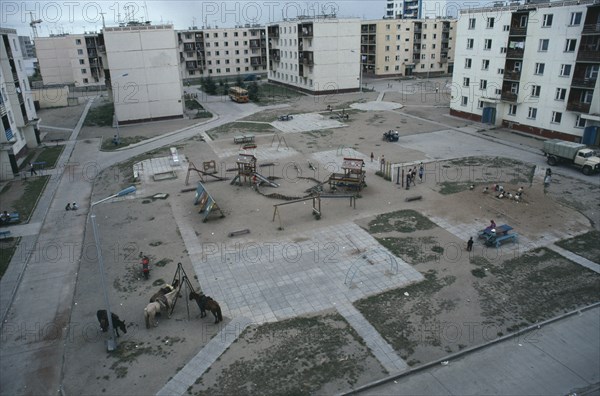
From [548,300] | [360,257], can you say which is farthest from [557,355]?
[360,257]

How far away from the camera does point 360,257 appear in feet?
69.7

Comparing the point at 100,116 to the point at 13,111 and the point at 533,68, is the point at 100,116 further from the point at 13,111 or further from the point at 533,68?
the point at 533,68

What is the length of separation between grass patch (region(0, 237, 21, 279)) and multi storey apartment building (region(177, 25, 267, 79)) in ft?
247

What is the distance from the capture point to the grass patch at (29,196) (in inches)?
1098

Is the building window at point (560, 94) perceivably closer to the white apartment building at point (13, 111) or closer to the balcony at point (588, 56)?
the balcony at point (588, 56)

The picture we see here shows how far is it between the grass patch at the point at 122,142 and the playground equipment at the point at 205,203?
19523 millimetres

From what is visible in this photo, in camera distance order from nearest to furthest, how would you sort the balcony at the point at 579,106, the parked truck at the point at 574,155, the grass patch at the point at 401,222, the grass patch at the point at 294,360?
the grass patch at the point at 294,360
the grass patch at the point at 401,222
the parked truck at the point at 574,155
the balcony at the point at 579,106

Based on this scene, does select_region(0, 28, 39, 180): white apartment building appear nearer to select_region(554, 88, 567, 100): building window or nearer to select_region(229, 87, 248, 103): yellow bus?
select_region(229, 87, 248, 103): yellow bus

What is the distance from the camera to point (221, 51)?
94.9m

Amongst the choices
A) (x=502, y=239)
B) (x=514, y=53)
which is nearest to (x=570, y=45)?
(x=514, y=53)

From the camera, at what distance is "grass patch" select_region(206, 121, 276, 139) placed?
48.2 metres

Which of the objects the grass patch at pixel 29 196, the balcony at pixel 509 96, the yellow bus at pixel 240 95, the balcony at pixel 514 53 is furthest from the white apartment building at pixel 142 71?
the balcony at pixel 514 53

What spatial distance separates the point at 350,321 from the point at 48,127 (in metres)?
51.8

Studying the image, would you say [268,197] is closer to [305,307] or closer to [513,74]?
[305,307]
